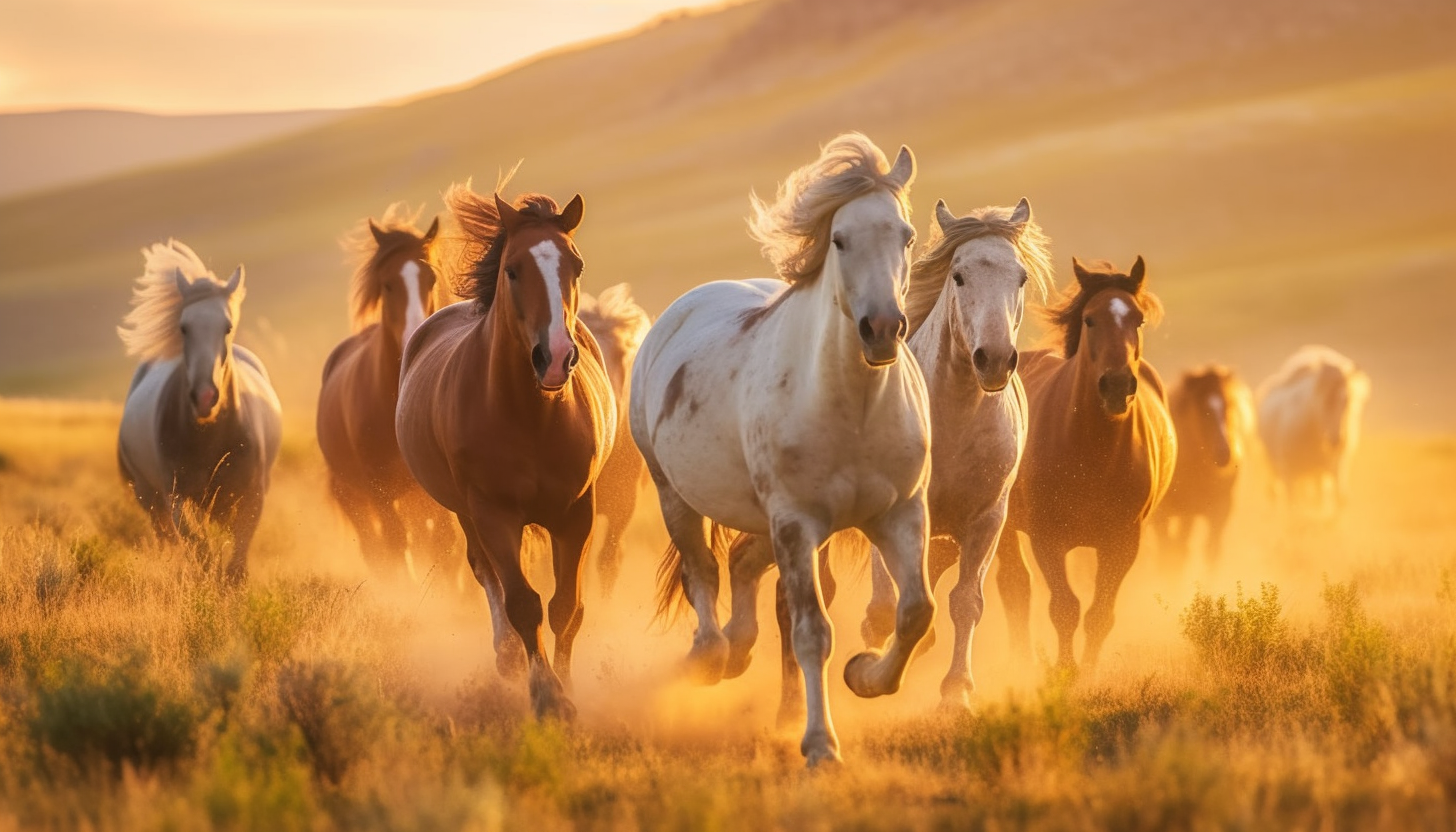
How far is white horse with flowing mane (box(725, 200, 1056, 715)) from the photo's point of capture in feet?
24.2

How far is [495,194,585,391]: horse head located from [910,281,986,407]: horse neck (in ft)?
6.04

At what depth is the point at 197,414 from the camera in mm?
10234

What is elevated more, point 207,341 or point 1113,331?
point 207,341

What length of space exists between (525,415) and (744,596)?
1449mm

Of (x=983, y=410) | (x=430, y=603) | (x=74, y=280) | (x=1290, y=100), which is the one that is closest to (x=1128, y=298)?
(x=983, y=410)

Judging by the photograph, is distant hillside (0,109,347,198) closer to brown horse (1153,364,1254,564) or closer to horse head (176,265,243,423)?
brown horse (1153,364,1254,564)

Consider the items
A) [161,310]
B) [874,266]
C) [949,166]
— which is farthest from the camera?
[949,166]

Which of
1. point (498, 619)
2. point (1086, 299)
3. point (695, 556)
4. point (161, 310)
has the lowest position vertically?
point (498, 619)

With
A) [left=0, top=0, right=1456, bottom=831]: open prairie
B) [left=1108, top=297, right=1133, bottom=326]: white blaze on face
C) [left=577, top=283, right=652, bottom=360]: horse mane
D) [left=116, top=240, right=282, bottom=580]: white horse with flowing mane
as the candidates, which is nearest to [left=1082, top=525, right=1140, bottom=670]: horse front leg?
[left=0, top=0, right=1456, bottom=831]: open prairie

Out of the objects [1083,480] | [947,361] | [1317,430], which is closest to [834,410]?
[947,361]

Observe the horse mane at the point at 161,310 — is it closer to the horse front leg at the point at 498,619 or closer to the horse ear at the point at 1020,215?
the horse front leg at the point at 498,619

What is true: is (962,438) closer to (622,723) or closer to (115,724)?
(622,723)

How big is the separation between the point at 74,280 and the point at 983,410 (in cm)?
7613

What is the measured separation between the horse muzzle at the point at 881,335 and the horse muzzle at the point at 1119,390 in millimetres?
2829
